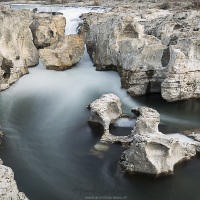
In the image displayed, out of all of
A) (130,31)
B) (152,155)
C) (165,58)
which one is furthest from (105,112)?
(130,31)

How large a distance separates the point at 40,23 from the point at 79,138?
36.1 feet

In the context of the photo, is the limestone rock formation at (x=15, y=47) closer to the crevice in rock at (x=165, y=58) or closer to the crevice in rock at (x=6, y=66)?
the crevice in rock at (x=6, y=66)

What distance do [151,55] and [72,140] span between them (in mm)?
6079

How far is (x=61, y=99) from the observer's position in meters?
16.4

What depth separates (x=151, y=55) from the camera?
16.8m

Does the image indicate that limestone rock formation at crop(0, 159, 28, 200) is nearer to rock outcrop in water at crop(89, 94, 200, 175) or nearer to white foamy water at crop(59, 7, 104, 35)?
rock outcrop in water at crop(89, 94, 200, 175)

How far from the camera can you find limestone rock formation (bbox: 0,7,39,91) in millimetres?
18047

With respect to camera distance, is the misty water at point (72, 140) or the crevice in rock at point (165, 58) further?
the crevice in rock at point (165, 58)

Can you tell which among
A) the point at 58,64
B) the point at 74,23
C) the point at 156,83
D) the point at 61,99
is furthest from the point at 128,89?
the point at 74,23

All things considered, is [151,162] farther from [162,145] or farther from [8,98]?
[8,98]

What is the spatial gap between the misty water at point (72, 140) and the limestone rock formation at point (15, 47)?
488 millimetres

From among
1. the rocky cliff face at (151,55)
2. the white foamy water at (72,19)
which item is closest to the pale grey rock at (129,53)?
the rocky cliff face at (151,55)

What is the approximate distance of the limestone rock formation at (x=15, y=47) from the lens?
18047 mm

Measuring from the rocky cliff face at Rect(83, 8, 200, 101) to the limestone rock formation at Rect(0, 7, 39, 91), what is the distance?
11.2 ft
